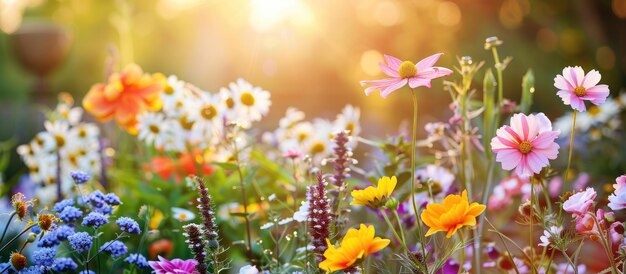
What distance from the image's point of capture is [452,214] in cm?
99

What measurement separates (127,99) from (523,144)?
1.35m

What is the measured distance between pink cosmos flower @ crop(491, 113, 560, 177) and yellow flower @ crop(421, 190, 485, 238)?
0.29ft

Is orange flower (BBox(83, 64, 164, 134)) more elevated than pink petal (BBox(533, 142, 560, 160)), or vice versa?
orange flower (BBox(83, 64, 164, 134))

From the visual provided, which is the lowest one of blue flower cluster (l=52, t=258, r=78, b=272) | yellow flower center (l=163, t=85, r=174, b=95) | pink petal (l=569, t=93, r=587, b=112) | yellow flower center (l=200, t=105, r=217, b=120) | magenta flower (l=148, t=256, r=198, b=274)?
blue flower cluster (l=52, t=258, r=78, b=272)

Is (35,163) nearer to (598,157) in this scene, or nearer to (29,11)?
(598,157)

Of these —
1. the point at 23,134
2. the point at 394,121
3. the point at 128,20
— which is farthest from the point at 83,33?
the point at 128,20

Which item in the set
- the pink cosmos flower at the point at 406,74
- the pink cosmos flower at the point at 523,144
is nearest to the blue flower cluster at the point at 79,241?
the pink cosmos flower at the point at 406,74

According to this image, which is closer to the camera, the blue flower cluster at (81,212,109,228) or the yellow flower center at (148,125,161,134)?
the blue flower cluster at (81,212,109,228)

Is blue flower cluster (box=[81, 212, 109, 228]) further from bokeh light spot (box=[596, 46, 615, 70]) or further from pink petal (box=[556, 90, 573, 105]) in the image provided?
bokeh light spot (box=[596, 46, 615, 70])

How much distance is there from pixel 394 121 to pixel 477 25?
1135 millimetres

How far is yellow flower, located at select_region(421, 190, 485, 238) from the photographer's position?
0.99 metres

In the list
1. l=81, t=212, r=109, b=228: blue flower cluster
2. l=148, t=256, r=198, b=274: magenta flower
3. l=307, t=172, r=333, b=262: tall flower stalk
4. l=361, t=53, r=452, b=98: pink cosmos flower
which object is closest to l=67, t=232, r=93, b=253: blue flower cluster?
l=81, t=212, r=109, b=228: blue flower cluster

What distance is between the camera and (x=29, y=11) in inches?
451

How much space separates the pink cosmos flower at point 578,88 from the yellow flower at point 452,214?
0.76 feet
